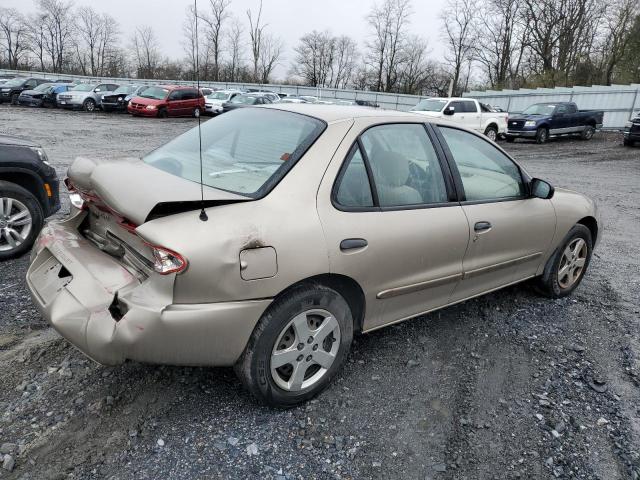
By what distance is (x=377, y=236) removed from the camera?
2727 millimetres

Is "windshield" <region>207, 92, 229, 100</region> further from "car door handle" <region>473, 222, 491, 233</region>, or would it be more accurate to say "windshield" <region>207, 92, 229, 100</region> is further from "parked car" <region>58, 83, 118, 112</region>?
"car door handle" <region>473, 222, 491, 233</region>

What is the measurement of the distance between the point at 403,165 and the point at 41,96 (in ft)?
101

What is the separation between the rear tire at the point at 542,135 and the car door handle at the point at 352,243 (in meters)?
20.3

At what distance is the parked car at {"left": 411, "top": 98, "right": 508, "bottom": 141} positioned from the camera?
18875mm

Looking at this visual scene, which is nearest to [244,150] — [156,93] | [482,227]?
[482,227]

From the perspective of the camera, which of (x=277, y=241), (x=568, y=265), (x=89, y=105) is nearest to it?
(x=277, y=241)

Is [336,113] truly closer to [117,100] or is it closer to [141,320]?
[141,320]

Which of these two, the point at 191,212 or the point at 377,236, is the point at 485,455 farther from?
the point at 191,212

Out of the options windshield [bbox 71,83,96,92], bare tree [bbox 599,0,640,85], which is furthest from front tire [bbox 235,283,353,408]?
bare tree [bbox 599,0,640,85]

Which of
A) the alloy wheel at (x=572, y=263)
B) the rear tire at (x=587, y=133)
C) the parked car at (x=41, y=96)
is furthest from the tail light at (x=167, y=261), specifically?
the parked car at (x=41, y=96)

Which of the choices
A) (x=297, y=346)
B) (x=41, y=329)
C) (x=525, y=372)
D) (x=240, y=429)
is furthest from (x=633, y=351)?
(x=41, y=329)

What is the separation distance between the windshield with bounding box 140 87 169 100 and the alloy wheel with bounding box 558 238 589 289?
24616mm

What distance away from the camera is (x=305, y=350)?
265cm

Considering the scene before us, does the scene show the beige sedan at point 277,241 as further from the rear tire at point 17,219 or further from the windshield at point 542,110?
the windshield at point 542,110
